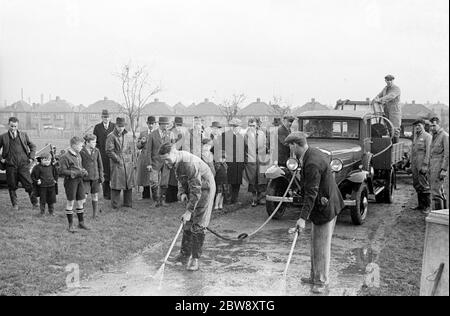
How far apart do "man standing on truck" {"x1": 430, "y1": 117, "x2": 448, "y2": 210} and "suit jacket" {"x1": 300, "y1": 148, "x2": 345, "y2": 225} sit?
14.3 feet

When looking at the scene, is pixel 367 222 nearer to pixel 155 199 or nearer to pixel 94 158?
pixel 155 199

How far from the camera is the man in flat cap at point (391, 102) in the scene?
1216cm

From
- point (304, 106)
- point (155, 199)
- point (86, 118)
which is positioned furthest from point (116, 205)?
point (86, 118)

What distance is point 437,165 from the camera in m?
9.22

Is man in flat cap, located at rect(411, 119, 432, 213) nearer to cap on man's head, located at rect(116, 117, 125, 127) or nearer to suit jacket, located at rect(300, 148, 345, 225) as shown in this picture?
suit jacket, located at rect(300, 148, 345, 225)

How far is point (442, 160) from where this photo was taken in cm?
911

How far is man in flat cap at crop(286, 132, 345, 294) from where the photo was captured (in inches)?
216

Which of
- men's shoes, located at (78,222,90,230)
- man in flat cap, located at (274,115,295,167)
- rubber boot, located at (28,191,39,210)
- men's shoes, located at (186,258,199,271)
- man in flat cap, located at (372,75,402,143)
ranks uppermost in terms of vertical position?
man in flat cap, located at (372,75,402,143)

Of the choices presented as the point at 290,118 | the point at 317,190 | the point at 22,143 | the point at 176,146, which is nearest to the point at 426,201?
the point at 290,118

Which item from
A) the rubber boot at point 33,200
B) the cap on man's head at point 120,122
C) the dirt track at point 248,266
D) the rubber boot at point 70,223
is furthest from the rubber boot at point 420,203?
the rubber boot at point 33,200

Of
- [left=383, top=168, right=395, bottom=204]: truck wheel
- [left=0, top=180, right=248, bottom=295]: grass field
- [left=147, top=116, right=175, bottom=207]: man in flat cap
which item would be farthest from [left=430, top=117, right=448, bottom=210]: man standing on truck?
[left=147, top=116, right=175, bottom=207]: man in flat cap

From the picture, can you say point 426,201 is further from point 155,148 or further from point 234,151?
point 155,148

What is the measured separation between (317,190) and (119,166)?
553cm

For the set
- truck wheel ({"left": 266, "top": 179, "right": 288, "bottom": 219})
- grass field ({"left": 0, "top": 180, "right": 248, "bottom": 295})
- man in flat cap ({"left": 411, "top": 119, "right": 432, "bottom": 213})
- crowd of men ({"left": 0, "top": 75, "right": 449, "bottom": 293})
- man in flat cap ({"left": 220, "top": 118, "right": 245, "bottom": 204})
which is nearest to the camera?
grass field ({"left": 0, "top": 180, "right": 248, "bottom": 295})
